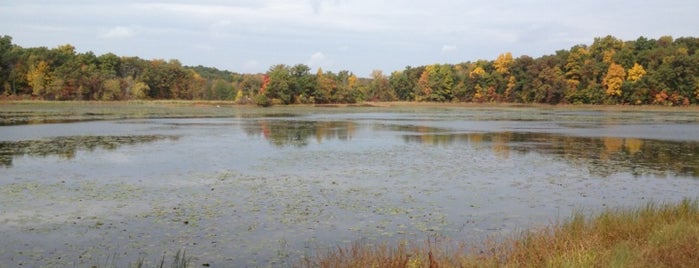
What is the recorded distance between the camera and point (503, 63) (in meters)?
110

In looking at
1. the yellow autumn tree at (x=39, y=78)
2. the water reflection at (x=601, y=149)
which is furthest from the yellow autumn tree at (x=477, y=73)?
the water reflection at (x=601, y=149)

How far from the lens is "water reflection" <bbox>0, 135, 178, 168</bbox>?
20438 millimetres

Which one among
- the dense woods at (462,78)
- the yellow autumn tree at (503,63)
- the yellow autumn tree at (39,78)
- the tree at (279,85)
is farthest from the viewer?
the yellow autumn tree at (503,63)

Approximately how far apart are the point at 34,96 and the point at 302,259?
10191 centimetres

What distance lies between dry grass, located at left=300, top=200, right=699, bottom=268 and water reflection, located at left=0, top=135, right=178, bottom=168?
1483cm

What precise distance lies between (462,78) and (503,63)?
9563mm

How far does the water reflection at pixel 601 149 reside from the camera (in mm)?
18641

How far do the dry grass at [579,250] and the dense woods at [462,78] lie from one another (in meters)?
82.4

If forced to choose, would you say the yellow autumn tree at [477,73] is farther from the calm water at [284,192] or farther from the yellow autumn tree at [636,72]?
the calm water at [284,192]

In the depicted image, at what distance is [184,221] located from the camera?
1048 centimetres

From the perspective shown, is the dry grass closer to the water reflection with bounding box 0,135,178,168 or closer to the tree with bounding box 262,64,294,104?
the water reflection with bounding box 0,135,178,168

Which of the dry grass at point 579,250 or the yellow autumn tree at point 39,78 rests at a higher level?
the yellow autumn tree at point 39,78

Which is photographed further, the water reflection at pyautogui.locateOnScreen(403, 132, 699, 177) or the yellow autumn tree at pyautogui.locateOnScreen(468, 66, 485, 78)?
the yellow autumn tree at pyautogui.locateOnScreen(468, 66, 485, 78)

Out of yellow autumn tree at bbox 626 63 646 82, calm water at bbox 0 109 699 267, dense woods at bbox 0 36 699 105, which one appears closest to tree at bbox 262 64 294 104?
dense woods at bbox 0 36 699 105
